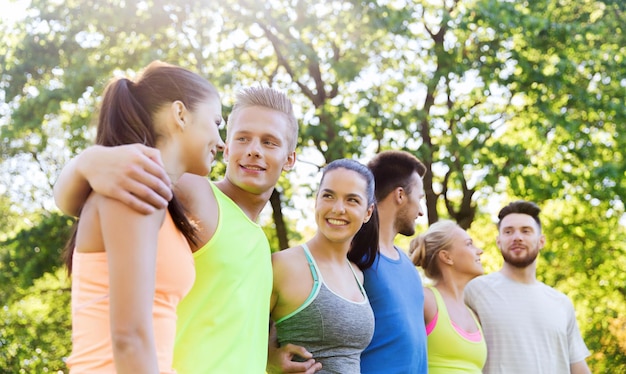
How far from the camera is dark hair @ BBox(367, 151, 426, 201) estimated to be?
173 inches

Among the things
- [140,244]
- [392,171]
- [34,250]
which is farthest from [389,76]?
[140,244]

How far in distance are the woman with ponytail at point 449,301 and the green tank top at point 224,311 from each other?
206cm

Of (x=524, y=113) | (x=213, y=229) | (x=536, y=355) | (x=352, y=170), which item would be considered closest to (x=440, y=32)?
(x=524, y=113)

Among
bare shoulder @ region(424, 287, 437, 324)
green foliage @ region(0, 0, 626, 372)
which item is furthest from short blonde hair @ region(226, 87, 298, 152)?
green foliage @ region(0, 0, 626, 372)

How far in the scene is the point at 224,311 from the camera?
2482 millimetres

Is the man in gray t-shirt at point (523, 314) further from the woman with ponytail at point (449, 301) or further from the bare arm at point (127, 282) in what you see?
the bare arm at point (127, 282)

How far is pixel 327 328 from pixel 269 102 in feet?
3.17

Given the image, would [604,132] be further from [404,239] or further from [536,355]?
[536,355]

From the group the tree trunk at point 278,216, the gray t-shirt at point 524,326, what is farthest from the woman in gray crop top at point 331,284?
the tree trunk at point 278,216

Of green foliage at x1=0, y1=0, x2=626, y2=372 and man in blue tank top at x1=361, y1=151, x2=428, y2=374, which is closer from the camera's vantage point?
man in blue tank top at x1=361, y1=151, x2=428, y2=374

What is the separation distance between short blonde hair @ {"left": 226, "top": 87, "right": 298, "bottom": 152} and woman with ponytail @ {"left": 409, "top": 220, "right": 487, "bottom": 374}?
180 centimetres

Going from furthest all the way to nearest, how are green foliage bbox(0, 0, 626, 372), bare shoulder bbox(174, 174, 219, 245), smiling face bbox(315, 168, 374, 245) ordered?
green foliage bbox(0, 0, 626, 372), smiling face bbox(315, 168, 374, 245), bare shoulder bbox(174, 174, 219, 245)

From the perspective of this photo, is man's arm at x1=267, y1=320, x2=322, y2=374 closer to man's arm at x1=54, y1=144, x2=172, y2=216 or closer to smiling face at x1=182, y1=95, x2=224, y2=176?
smiling face at x1=182, y1=95, x2=224, y2=176

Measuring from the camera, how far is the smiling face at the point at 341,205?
3.61 meters
